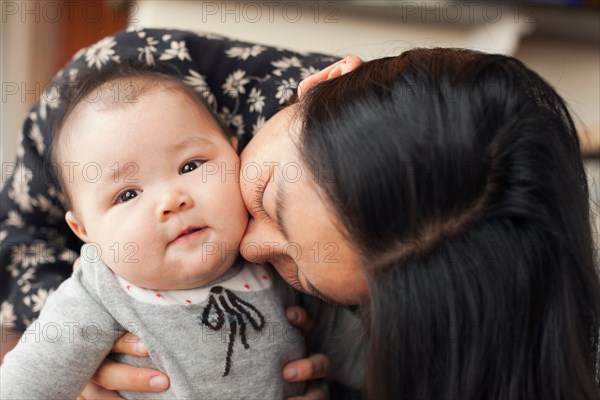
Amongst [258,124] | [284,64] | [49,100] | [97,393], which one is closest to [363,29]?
[284,64]

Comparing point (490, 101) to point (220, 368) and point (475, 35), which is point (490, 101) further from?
point (475, 35)

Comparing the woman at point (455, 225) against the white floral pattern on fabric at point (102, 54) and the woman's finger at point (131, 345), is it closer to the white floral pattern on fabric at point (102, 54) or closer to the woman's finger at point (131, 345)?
the woman's finger at point (131, 345)

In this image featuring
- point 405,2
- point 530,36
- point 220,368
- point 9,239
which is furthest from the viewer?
point 530,36

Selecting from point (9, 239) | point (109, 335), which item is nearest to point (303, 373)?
point (109, 335)

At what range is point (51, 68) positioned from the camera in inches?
89.1

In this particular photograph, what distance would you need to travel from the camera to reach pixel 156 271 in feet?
2.50

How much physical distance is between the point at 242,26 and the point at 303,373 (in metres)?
1.38

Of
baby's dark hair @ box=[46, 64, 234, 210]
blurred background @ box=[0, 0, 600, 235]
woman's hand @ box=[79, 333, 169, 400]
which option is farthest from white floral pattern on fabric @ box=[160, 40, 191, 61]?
blurred background @ box=[0, 0, 600, 235]

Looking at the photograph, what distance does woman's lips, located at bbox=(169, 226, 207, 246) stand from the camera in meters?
0.76

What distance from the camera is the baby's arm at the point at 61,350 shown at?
2.48 ft

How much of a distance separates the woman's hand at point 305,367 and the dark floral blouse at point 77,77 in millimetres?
293

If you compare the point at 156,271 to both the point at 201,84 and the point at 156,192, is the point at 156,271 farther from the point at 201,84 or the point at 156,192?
the point at 201,84

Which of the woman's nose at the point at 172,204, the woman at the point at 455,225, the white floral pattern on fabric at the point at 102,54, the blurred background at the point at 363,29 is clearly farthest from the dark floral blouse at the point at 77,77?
the blurred background at the point at 363,29

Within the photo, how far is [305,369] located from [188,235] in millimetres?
241
